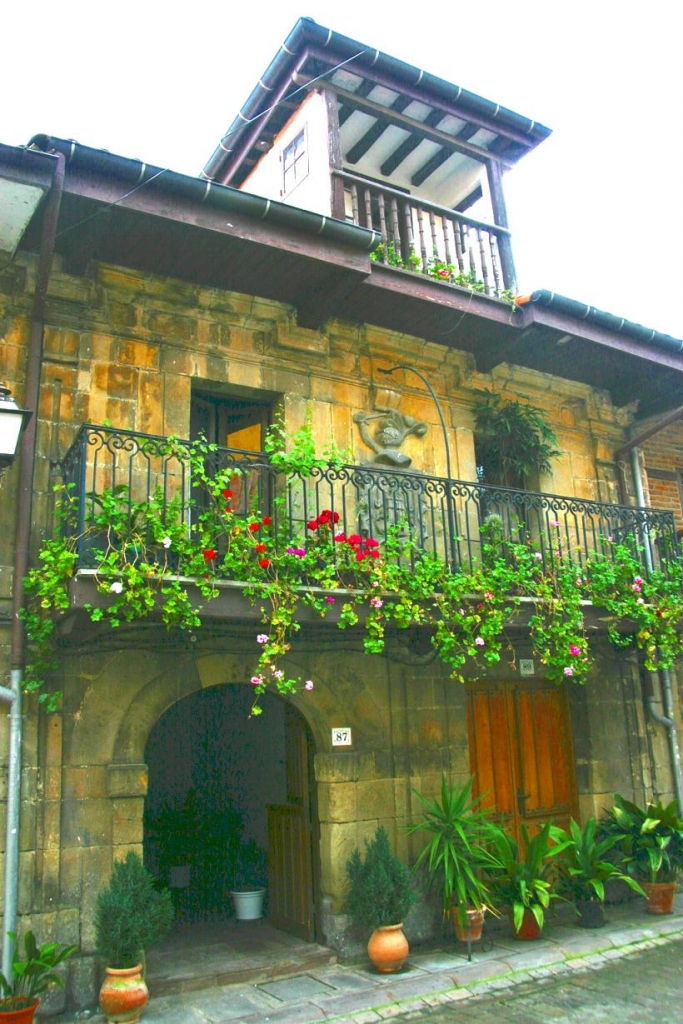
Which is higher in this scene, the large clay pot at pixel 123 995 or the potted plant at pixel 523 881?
the potted plant at pixel 523 881

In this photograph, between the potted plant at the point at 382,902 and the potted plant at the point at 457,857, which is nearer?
the potted plant at the point at 382,902

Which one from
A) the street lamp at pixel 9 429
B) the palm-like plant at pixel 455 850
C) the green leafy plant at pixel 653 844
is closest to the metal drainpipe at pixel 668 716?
the green leafy plant at pixel 653 844

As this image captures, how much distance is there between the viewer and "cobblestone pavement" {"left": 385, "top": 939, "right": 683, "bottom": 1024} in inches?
219

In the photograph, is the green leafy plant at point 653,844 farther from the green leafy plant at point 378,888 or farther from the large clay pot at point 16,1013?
the large clay pot at point 16,1013

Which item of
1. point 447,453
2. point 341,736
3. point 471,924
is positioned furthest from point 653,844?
point 447,453

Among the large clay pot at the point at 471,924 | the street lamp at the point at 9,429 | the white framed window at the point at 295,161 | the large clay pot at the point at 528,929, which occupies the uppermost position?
the white framed window at the point at 295,161

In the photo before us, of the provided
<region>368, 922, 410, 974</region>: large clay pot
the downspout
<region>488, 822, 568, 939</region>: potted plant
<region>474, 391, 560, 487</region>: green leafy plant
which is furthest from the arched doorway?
<region>474, 391, 560, 487</region>: green leafy plant

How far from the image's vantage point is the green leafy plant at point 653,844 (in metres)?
7.87

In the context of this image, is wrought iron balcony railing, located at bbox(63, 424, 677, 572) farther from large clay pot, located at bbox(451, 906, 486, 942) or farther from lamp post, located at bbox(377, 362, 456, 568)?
large clay pot, located at bbox(451, 906, 486, 942)

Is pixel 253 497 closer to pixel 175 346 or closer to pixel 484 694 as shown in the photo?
pixel 175 346

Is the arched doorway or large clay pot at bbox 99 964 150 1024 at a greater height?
the arched doorway

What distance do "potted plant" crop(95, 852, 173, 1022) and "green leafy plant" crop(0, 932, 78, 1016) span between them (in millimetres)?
290

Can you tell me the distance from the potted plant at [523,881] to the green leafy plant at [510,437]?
384cm

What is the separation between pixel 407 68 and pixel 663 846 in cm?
833
